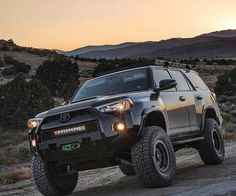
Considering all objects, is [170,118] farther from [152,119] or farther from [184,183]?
[184,183]

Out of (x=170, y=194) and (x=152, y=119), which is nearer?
(x=170, y=194)

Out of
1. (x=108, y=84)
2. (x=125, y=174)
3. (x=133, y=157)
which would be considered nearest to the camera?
(x=133, y=157)

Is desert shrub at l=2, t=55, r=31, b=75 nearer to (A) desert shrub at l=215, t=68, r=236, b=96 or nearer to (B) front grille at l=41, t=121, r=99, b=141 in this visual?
(A) desert shrub at l=215, t=68, r=236, b=96

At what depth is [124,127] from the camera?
8078 mm

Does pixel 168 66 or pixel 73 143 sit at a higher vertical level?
pixel 168 66

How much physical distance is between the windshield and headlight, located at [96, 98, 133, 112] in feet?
3.73

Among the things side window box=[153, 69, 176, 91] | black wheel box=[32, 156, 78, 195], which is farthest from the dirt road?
side window box=[153, 69, 176, 91]

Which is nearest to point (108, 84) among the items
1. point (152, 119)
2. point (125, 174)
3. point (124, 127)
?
point (152, 119)

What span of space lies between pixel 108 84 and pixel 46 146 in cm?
199

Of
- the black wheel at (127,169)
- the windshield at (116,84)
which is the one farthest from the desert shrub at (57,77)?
the windshield at (116,84)

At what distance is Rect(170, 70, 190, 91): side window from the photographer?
1077 centimetres

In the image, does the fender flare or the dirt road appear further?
the fender flare

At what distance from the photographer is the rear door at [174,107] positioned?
9492 mm

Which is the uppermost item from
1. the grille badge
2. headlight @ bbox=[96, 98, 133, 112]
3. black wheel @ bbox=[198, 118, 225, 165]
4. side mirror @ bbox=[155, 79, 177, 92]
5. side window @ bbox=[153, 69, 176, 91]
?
side window @ bbox=[153, 69, 176, 91]
